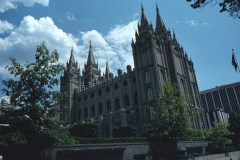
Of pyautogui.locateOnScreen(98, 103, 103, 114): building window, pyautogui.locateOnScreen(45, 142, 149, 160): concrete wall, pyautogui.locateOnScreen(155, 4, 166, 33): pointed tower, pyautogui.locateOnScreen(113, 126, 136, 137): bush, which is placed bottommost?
pyautogui.locateOnScreen(45, 142, 149, 160): concrete wall

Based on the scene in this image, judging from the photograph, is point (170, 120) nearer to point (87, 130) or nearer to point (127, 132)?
point (127, 132)

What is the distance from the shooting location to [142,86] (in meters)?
40.2

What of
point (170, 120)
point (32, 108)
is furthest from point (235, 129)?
point (32, 108)

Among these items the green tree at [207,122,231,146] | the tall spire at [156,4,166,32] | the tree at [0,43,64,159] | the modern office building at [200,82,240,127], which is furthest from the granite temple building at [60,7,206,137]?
the modern office building at [200,82,240,127]

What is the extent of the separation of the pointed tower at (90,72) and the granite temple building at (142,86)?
357 inches

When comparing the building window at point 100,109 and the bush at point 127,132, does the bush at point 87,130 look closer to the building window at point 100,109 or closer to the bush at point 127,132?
the bush at point 127,132

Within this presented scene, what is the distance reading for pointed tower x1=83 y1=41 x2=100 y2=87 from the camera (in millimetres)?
66500

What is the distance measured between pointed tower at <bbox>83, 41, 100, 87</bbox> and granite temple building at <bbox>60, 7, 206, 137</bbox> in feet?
29.8

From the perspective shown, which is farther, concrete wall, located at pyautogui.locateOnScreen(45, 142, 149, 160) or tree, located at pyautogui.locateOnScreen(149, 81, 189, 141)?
tree, located at pyautogui.locateOnScreen(149, 81, 189, 141)

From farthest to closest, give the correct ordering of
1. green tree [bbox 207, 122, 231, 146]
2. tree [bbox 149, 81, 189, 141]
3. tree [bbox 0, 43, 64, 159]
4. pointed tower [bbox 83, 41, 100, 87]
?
pointed tower [bbox 83, 41, 100, 87]
green tree [bbox 207, 122, 231, 146]
tree [bbox 149, 81, 189, 141]
tree [bbox 0, 43, 64, 159]

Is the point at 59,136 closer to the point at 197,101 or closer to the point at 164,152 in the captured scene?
the point at 164,152

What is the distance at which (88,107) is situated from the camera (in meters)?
54.8

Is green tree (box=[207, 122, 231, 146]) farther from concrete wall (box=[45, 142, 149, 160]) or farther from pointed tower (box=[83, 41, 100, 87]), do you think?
pointed tower (box=[83, 41, 100, 87])

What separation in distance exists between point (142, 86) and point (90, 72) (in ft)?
103
